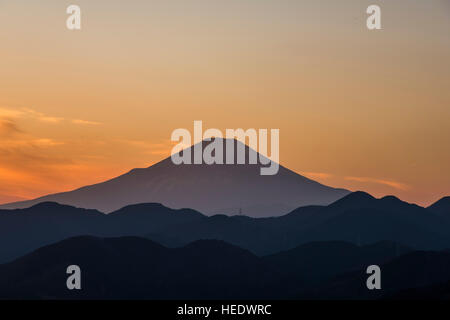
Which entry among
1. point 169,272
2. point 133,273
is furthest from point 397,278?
point 133,273

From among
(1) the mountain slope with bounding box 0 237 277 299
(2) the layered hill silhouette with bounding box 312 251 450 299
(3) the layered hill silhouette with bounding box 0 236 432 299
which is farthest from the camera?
(1) the mountain slope with bounding box 0 237 277 299

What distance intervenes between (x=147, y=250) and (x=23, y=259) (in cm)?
3026

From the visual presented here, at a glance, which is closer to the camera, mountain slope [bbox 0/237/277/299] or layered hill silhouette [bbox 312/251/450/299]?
layered hill silhouette [bbox 312/251/450/299]

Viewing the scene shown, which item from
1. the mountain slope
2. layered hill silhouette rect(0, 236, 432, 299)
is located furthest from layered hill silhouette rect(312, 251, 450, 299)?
the mountain slope

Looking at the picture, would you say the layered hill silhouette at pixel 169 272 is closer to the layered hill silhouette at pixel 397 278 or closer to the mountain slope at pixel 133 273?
the mountain slope at pixel 133 273

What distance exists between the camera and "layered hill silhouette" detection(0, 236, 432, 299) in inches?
6127

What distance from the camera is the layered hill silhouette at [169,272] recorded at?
155625 millimetres

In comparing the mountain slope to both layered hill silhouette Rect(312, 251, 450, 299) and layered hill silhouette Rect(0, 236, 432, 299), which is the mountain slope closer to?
layered hill silhouette Rect(0, 236, 432, 299)

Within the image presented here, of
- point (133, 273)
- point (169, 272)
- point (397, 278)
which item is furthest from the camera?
point (169, 272)

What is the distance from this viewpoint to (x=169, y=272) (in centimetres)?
17288

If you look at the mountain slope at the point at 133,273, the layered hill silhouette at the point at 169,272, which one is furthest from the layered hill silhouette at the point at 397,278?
the mountain slope at the point at 133,273

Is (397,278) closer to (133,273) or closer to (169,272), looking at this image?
(169,272)
